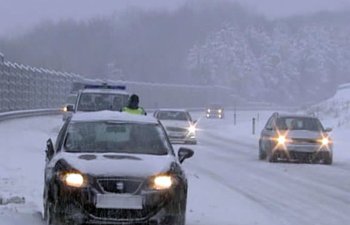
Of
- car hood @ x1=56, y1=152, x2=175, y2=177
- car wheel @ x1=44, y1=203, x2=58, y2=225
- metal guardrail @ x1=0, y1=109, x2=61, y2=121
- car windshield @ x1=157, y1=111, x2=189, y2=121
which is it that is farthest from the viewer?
metal guardrail @ x1=0, y1=109, x2=61, y2=121

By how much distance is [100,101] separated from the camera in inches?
1059

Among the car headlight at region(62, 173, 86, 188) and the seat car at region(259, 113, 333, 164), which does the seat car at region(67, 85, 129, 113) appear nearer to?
the seat car at region(259, 113, 333, 164)

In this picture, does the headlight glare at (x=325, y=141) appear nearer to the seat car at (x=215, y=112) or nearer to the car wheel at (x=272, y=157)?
the car wheel at (x=272, y=157)

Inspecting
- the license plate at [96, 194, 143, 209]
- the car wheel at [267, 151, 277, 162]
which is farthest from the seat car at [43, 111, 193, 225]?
the car wheel at [267, 151, 277, 162]

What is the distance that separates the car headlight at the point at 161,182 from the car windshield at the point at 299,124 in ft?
53.5

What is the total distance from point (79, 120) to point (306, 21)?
190060 millimetres

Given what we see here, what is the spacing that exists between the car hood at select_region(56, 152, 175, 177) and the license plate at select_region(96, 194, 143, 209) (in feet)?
0.87

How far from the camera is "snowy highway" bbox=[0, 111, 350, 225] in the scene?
12531mm

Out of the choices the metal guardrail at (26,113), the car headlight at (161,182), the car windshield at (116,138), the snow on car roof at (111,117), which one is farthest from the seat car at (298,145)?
the metal guardrail at (26,113)

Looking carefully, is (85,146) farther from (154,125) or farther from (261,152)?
(261,152)

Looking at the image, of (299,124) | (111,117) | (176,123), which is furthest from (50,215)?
(176,123)

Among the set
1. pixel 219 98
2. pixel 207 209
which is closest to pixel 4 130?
pixel 207 209

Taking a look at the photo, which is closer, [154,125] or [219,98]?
[154,125]

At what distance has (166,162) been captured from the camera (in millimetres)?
10148
